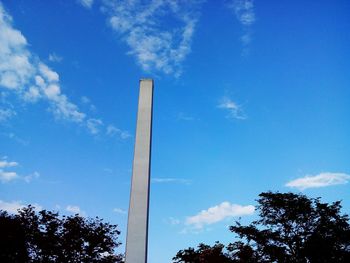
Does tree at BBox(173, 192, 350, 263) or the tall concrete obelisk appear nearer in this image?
the tall concrete obelisk

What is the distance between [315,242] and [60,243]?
2554 centimetres

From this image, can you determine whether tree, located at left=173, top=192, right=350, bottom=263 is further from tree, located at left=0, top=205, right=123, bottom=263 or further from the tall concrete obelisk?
the tall concrete obelisk

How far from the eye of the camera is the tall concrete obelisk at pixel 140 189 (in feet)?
23.9

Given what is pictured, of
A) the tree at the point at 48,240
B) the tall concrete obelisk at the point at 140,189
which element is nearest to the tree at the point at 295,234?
the tree at the point at 48,240

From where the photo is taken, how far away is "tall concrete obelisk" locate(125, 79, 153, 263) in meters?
7.30

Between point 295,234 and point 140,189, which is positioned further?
point 295,234

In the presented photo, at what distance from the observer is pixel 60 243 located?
31297mm

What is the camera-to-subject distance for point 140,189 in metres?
7.74

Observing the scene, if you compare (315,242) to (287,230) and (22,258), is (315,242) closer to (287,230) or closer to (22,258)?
(287,230)

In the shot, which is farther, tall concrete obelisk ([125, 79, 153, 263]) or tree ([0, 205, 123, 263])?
tree ([0, 205, 123, 263])

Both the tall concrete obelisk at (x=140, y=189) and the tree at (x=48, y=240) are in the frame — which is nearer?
the tall concrete obelisk at (x=140, y=189)

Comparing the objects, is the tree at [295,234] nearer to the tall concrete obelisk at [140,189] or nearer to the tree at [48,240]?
the tree at [48,240]

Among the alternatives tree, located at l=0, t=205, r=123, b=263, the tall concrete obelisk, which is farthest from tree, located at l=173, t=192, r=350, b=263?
the tall concrete obelisk

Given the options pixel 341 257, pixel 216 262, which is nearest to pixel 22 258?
pixel 216 262
